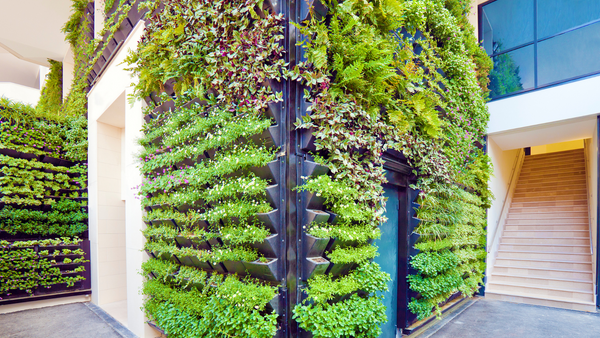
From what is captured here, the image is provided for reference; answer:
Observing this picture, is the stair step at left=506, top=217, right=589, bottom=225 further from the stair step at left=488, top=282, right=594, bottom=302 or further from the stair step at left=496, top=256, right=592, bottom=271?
the stair step at left=488, top=282, right=594, bottom=302

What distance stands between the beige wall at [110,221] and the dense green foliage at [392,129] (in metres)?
4.87

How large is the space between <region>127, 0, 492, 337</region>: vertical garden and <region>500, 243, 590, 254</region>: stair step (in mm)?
5628

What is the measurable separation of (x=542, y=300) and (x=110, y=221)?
830 centimetres

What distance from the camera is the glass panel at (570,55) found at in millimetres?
5715

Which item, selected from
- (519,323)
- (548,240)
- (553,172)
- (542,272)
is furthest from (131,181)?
(553,172)

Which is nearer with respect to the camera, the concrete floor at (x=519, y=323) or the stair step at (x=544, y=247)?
the concrete floor at (x=519, y=323)

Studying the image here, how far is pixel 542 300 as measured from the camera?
5789 millimetres

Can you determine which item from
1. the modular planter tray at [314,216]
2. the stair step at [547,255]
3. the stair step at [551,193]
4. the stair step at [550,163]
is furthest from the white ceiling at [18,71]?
the stair step at [550,163]

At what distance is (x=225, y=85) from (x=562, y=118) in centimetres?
617

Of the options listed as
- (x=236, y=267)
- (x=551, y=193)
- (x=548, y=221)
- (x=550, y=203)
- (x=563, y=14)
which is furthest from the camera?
(x=551, y=193)

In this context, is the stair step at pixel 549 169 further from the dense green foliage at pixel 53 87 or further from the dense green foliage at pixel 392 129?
the dense green foliage at pixel 53 87

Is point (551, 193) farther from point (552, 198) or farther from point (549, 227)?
point (549, 227)

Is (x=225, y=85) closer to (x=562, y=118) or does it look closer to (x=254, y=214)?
(x=254, y=214)

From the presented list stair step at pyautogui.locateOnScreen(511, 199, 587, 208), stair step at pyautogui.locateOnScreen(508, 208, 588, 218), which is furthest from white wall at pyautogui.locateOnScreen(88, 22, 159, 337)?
stair step at pyautogui.locateOnScreen(511, 199, 587, 208)
